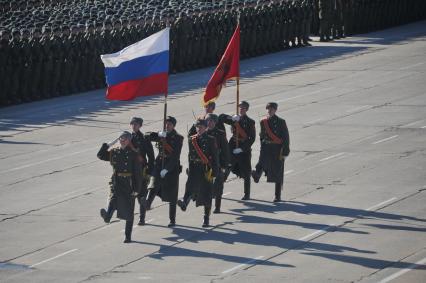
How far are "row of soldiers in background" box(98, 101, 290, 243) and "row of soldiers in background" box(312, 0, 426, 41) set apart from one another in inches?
927

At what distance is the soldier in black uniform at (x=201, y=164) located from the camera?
19.6 metres

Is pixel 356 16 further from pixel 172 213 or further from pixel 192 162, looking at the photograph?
pixel 172 213

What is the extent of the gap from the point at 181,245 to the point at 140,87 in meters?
2.55

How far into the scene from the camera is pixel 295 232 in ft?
62.1

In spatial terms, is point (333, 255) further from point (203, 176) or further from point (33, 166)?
point (33, 166)

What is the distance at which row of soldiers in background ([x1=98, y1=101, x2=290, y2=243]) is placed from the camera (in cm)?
1862

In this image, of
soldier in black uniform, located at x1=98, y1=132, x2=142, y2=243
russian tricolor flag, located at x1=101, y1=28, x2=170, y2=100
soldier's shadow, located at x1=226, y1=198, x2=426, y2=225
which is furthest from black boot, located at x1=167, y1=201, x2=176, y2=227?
russian tricolor flag, located at x1=101, y1=28, x2=170, y2=100

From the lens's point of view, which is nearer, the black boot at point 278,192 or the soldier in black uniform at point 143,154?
the soldier in black uniform at point 143,154

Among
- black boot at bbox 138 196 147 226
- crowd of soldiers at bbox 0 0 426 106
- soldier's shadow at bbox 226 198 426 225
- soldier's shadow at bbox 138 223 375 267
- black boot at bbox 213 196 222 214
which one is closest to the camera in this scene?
soldier's shadow at bbox 138 223 375 267

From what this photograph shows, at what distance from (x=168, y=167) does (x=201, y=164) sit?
517mm

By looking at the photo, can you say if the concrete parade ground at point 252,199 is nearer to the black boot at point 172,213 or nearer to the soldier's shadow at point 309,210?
the soldier's shadow at point 309,210

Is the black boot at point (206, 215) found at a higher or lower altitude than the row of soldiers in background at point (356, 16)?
lower

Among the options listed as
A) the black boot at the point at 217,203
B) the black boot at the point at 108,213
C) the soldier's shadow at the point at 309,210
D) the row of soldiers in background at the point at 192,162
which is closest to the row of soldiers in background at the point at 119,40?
the row of soldiers in background at the point at 192,162

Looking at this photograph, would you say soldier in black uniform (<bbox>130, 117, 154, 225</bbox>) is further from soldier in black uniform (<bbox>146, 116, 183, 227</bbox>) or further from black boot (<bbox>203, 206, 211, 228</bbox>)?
black boot (<bbox>203, 206, 211, 228</bbox>)
